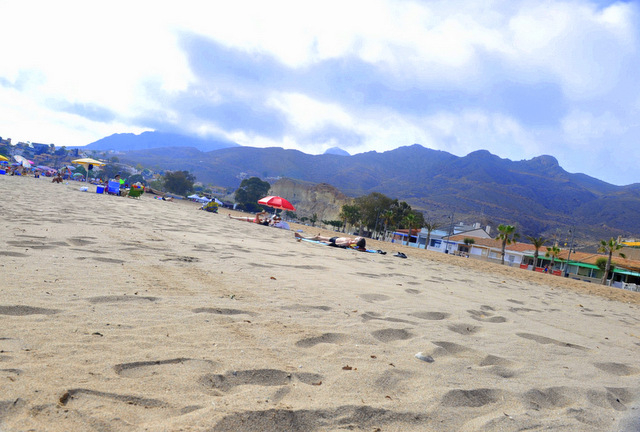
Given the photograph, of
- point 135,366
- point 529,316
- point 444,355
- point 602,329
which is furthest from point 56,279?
point 602,329

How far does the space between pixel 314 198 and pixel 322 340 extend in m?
95.6

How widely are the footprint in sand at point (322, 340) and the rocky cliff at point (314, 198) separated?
83.6 metres

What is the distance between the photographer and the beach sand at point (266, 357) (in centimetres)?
165

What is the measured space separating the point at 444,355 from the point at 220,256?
3.78m

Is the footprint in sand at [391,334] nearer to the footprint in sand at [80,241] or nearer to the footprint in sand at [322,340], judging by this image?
the footprint in sand at [322,340]

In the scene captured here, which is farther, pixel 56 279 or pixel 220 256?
pixel 220 256

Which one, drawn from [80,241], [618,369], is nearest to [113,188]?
[80,241]

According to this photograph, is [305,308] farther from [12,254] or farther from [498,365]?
[12,254]

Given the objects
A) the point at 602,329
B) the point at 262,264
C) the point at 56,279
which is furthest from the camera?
the point at 262,264

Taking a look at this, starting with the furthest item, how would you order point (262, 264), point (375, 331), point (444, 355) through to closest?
1. point (262, 264)
2. point (375, 331)
3. point (444, 355)

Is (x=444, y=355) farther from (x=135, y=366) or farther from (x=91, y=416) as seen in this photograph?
(x=91, y=416)

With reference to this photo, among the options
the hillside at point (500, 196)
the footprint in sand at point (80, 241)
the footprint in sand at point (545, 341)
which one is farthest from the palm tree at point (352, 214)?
the footprint in sand at point (545, 341)

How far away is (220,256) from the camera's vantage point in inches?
222

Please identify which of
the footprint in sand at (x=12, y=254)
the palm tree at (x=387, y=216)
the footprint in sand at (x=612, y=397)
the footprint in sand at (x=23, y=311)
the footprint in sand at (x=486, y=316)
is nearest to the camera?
the footprint in sand at (x=612, y=397)
